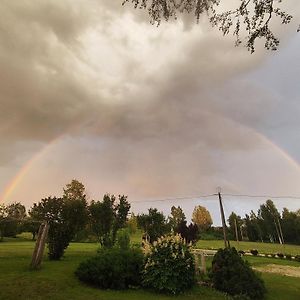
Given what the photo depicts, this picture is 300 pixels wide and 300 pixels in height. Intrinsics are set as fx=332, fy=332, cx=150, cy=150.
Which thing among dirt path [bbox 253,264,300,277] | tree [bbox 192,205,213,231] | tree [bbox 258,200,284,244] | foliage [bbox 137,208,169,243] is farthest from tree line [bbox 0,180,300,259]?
tree [bbox 258,200,284,244]

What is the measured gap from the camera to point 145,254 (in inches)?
679

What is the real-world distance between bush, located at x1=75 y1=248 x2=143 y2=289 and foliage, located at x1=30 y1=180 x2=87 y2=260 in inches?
262

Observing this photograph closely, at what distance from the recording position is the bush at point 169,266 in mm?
16234

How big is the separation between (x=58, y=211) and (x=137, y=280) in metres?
11.9

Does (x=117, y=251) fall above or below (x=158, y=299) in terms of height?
above

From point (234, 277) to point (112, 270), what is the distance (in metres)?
6.40

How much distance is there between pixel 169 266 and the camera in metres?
16.6

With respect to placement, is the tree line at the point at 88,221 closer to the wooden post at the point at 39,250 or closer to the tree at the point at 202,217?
the wooden post at the point at 39,250

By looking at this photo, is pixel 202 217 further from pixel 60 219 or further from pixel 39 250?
pixel 39 250

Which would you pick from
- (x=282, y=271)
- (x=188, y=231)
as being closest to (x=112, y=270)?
(x=282, y=271)

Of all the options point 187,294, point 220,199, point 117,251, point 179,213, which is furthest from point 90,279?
point 179,213

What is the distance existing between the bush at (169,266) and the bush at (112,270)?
641 mm

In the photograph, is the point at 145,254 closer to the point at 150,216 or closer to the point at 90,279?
the point at 90,279

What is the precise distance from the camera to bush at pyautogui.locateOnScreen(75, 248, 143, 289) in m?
16.1
